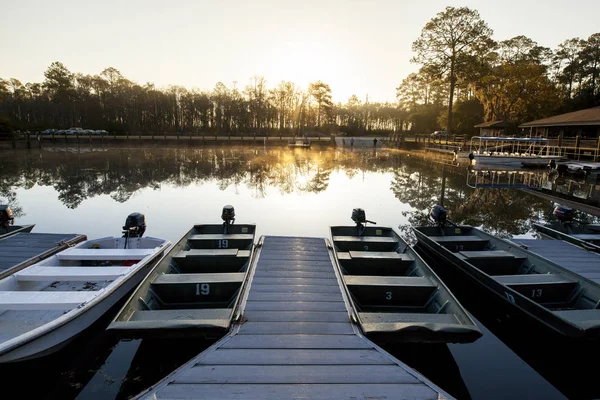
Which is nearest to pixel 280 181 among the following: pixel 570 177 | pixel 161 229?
pixel 161 229

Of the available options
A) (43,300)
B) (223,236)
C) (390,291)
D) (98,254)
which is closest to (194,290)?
(43,300)

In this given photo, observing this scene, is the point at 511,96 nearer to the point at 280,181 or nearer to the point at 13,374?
the point at 280,181

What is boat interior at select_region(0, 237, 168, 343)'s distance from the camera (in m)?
Result: 4.64

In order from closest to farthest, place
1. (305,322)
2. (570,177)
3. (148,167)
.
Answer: (305,322) < (570,177) < (148,167)

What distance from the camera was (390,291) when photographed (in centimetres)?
562

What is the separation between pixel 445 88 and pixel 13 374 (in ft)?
244

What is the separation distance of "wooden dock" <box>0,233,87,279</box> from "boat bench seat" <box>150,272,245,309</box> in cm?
283

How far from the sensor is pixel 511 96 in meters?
Answer: 39.1

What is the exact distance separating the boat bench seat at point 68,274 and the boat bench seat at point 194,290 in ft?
2.68

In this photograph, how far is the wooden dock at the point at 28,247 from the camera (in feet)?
21.7

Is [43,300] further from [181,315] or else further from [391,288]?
[391,288]

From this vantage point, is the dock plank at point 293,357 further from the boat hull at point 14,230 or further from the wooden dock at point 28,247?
the boat hull at point 14,230

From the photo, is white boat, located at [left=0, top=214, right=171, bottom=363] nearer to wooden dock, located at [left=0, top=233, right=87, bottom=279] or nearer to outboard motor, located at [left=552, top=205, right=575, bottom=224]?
wooden dock, located at [left=0, top=233, right=87, bottom=279]

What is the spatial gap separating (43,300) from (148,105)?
71.7 meters
